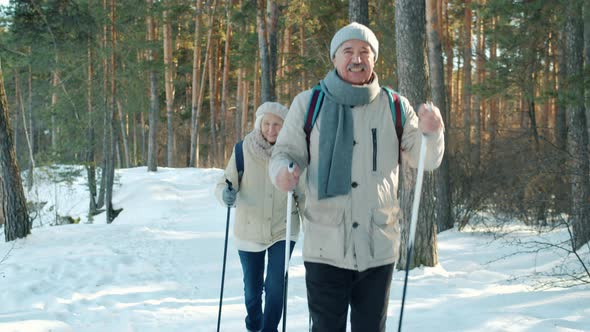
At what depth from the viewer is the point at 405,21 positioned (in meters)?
7.40

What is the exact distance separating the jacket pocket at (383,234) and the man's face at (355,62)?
0.65 m

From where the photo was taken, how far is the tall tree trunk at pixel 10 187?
9.28 meters

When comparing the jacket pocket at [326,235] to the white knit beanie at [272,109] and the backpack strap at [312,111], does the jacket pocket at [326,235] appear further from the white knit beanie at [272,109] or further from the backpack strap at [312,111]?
the white knit beanie at [272,109]

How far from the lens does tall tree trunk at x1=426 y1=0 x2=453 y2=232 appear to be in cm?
1105

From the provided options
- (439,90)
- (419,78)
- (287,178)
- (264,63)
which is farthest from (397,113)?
(264,63)

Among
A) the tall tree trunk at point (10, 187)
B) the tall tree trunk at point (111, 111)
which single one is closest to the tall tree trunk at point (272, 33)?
the tall tree trunk at point (111, 111)

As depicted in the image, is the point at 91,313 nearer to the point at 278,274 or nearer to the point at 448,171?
the point at 278,274

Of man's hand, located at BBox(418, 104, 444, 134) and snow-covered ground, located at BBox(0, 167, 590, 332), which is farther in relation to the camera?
snow-covered ground, located at BBox(0, 167, 590, 332)

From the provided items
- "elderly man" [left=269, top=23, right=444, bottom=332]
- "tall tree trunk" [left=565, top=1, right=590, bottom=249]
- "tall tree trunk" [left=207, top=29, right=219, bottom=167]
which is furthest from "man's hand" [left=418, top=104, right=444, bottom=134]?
"tall tree trunk" [left=207, top=29, right=219, bottom=167]

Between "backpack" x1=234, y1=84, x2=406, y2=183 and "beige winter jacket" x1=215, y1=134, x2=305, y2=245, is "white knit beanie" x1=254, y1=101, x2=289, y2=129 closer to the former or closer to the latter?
"beige winter jacket" x1=215, y1=134, x2=305, y2=245

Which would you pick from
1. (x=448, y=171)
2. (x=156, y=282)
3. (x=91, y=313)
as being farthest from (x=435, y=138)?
(x=448, y=171)

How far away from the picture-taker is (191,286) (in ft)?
24.1

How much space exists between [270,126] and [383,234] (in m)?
1.96

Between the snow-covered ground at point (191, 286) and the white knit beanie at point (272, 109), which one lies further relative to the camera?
the snow-covered ground at point (191, 286)
